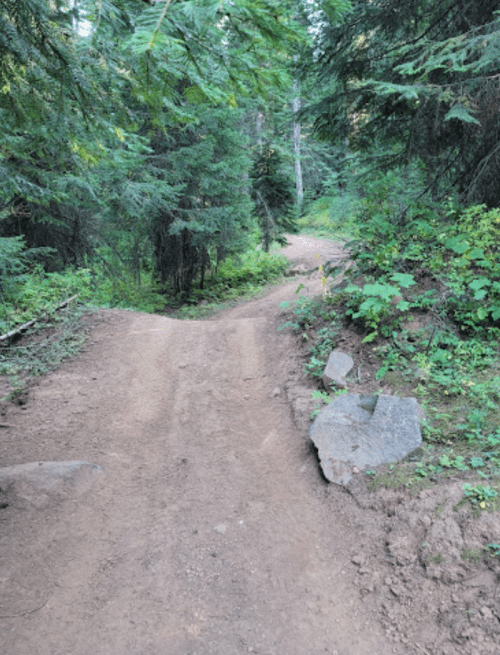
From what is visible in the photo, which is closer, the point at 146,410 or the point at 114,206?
the point at 146,410

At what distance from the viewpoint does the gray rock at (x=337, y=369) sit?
5715 mm

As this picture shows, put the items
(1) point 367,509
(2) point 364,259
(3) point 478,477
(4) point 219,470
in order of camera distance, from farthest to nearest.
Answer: (2) point 364,259 → (4) point 219,470 → (1) point 367,509 → (3) point 478,477

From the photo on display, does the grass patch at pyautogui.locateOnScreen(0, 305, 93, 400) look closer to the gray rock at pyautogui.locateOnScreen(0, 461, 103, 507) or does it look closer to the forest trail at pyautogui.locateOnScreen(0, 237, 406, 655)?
the forest trail at pyautogui.locateOnScreen(0, 237, 406, 655)

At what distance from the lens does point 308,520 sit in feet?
13.3

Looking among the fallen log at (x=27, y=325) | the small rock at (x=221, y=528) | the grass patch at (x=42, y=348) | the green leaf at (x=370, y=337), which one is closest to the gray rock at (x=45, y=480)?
the small rock at (x=221, y=528)

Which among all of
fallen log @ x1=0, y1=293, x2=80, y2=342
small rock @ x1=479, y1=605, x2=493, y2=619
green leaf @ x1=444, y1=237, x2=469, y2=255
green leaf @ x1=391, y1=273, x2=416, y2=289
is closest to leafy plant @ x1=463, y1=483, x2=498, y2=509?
small rock @ x1=479, y1=605, x2=493, y2=619

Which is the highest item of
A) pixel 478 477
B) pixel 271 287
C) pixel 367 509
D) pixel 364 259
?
pixel 364 259

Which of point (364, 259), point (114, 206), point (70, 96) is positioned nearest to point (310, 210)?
point (114, 206)

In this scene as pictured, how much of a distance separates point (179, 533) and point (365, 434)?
228 centimetres

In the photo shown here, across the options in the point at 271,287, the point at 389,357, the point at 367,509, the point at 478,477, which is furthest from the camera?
the point at 271,287

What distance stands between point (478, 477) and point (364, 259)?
15.7 ft

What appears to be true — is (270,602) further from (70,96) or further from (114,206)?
(114,206)

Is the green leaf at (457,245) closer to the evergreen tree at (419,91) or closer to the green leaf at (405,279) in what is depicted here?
the green leaf at (405,279)

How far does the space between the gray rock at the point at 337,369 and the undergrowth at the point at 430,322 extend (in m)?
0.21
